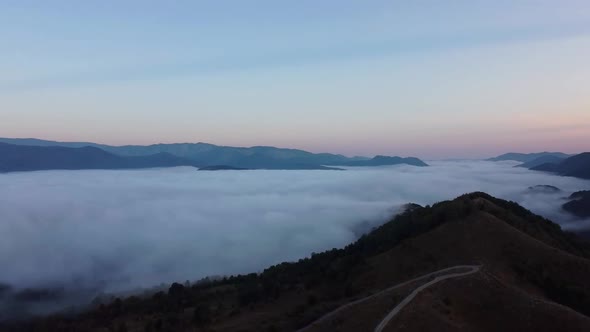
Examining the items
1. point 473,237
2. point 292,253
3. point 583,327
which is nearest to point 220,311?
point 473,237

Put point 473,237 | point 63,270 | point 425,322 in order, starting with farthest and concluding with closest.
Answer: point 63,270
point 473,237
point 425,322

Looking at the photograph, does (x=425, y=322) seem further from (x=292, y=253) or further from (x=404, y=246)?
(x=292, y=253)

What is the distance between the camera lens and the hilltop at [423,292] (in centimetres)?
4422

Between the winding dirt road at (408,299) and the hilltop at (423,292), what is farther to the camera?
the hilltop at (423,292)

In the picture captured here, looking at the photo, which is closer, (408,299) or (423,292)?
(408,299)

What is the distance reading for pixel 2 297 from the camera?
158 metres

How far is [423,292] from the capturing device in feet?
153

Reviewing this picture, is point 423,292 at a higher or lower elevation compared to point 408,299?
higher

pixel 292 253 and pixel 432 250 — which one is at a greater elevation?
pixel 432 250

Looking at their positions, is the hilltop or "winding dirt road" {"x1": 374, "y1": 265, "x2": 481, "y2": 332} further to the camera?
the hilltop

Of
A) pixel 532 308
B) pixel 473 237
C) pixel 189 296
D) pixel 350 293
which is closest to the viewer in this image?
pixel 532 308

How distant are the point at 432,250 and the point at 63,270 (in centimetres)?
17000

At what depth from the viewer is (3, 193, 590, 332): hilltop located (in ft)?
145

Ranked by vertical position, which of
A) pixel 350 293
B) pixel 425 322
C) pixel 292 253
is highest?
pixel 425 322
